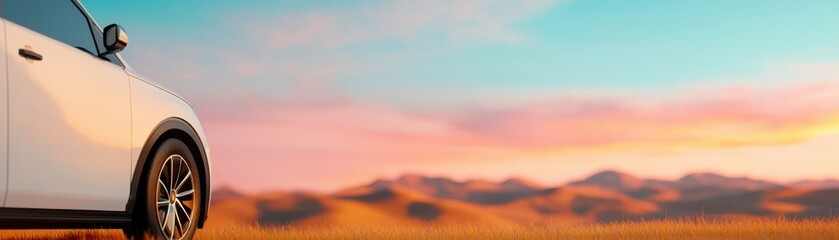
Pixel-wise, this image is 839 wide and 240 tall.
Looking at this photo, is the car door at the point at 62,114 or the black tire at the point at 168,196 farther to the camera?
the black tire at the point at 168,196

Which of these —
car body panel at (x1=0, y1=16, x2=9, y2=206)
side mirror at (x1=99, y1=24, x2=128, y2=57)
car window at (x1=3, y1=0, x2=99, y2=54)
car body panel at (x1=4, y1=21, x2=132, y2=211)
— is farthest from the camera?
side mirror at (x1=99, y1=24, x2=128, y2=57)

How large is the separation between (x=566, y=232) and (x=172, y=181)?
392 cm

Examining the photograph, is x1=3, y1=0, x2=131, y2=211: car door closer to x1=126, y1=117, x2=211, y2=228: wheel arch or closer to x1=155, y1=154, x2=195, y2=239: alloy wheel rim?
x1=126, y1=117, x2=211, y2=228: wheel arch

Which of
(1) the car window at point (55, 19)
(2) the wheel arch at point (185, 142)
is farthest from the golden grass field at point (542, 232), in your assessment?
(1) the car window at point (55, 19)

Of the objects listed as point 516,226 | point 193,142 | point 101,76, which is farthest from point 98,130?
point 516,226

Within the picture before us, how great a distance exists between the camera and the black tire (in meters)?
5.46

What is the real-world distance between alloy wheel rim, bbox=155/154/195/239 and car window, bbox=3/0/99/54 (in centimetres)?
93

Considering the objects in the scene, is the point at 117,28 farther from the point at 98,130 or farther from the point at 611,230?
the point at 611,230

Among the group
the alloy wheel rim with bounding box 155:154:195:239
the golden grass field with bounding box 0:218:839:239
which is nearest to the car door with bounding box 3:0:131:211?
the alloy wheel rim with bounding box 155:154:195:239

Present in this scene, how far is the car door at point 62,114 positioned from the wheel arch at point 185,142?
0.34 ft

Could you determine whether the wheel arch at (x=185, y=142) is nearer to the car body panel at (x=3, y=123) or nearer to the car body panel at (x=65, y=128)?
the car body panel at (x=65, y=128)

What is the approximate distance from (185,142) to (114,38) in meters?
1.23

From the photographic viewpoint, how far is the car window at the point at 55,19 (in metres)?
4.50

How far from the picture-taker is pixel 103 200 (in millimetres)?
5074
